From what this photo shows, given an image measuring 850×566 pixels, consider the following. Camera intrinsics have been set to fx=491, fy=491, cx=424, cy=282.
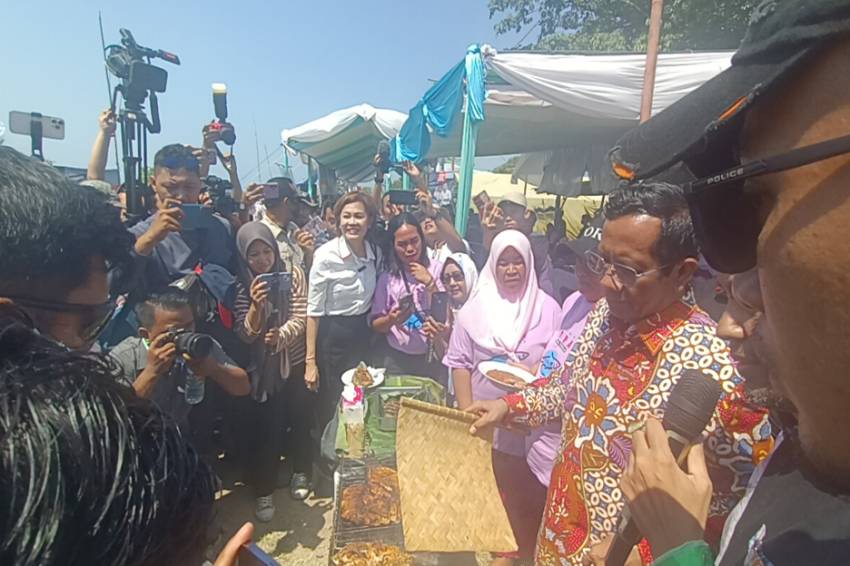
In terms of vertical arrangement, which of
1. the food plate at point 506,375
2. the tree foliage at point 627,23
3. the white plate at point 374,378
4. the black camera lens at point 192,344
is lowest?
the white plate at point 374,378

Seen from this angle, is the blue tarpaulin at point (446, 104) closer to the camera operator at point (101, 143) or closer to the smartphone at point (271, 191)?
the smartphone at point (271, 191)

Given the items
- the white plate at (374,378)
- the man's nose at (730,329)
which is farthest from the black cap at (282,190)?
the man's nose at (730,329)

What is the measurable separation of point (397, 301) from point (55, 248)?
245cm

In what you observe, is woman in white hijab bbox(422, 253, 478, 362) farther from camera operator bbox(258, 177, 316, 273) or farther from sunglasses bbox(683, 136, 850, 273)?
sunglasses bbox(683, 136, 850, 273)

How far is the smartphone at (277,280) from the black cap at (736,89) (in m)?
2.81

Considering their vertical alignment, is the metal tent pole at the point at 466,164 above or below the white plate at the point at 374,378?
above

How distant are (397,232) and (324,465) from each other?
1881 mm

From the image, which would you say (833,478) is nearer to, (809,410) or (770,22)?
(809,410)

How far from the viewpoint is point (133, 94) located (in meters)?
2.97

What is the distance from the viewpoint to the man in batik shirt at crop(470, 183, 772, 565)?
1.30 m

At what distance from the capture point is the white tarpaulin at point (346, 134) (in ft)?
31.4

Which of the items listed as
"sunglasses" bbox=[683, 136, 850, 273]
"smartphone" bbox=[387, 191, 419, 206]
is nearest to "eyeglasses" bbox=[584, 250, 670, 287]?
"sunglasses" bbox=[683, 136, 850, 273]

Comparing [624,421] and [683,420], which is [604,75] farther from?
[683,420]

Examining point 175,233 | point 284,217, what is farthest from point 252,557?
point 284,217
